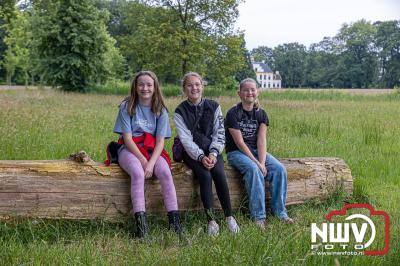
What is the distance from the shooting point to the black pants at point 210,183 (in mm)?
4320

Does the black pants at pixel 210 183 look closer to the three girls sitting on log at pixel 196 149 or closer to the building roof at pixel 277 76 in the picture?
the three girls sitting on log at pixel 196 149

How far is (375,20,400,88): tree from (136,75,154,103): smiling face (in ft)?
255

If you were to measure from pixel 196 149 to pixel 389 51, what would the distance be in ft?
281

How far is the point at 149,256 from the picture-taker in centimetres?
321

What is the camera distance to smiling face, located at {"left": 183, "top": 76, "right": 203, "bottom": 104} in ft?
15.3

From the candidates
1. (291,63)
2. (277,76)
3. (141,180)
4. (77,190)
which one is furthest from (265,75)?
(77,190)

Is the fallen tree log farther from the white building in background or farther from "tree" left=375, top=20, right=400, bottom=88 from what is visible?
the white building in background

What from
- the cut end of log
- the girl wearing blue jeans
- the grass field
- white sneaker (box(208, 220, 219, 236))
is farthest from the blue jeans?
the cut end of log

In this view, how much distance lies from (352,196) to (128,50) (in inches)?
1021

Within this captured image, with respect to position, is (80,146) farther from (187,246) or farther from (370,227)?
(370,227)

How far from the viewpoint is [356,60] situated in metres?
82.4

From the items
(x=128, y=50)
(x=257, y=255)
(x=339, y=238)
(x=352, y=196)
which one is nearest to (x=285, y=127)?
(x=352, y=196)

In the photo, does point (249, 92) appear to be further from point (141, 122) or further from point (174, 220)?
point (174, 220)

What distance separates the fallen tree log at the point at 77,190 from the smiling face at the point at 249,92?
0.92 metres
